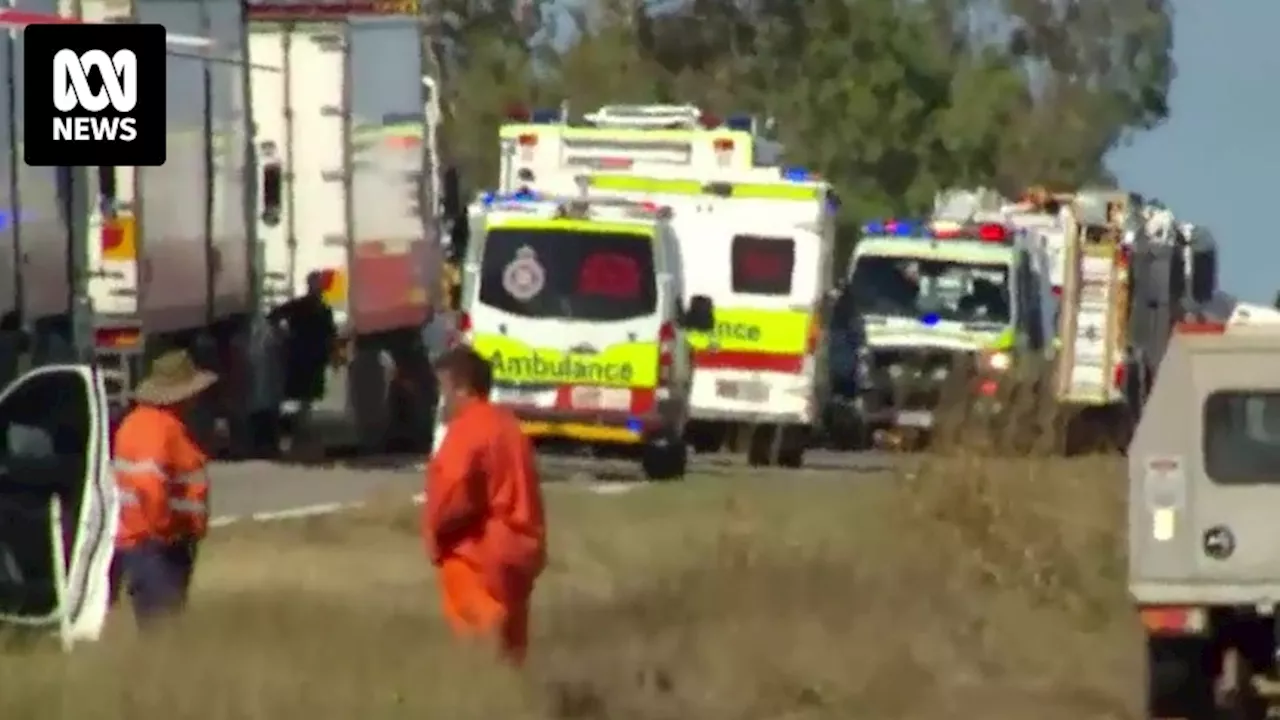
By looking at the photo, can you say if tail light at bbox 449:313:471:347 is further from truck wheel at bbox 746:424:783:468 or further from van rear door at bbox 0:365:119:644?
van rear door at bbox 0:365:119:644

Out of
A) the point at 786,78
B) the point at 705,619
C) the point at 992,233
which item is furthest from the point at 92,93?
the point at 786,78

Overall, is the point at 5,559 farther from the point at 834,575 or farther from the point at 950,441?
the point at 950,441

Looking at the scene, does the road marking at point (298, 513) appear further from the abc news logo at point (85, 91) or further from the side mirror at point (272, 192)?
the side mirror at point (272, 192)

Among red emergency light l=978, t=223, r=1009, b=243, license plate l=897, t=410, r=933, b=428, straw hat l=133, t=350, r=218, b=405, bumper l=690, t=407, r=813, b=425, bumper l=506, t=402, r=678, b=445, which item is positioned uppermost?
straw hat l=133, t=350, r=218, b=405

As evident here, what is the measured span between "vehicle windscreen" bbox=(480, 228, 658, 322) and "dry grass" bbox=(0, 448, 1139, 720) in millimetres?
2599

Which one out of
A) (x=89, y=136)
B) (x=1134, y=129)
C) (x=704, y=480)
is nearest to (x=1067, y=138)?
(x=1134, y=129)

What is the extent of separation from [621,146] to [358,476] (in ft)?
16.8

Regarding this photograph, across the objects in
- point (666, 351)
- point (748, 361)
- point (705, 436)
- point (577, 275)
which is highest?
point (577, 275)

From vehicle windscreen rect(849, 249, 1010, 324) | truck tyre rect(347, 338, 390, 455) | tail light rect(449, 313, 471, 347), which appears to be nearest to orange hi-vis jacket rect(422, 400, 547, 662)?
tail light rect(449, 313, 471, 347)

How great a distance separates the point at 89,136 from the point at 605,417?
6289 mm

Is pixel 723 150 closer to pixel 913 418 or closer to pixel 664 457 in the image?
pixel 913 418

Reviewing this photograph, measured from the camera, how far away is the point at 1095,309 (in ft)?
133

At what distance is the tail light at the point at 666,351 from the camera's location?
2853 centimetres

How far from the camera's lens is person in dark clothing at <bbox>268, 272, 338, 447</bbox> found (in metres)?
31.8
